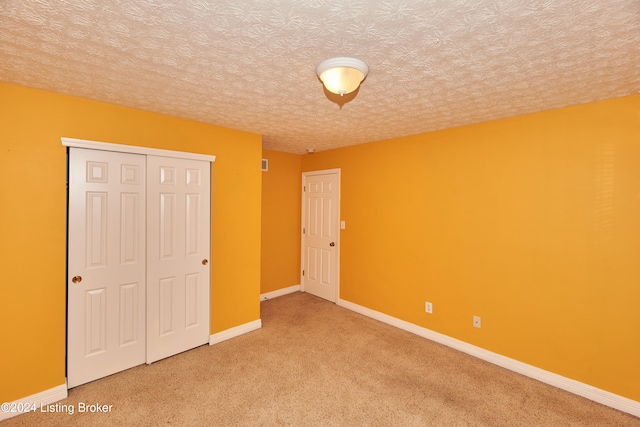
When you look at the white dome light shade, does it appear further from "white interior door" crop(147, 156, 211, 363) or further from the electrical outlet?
the electrical outlet

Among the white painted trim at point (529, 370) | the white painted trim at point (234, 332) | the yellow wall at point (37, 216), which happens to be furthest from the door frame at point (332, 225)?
the yellow wall at point (37, 216)

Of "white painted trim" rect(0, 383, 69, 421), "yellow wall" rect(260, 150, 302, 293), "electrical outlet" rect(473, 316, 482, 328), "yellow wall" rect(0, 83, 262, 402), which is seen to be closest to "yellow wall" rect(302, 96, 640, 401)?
"electrical outlet" rect(473, 316, 482, 328)

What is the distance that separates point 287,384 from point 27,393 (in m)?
2.05

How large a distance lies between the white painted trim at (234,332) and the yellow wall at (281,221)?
41.9 inches

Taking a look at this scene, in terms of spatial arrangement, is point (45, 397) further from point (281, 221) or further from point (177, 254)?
point (281, 221)

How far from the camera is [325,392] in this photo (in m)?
2.40

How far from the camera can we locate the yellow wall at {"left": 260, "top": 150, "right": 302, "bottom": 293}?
15.3 ft

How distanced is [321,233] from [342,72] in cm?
334

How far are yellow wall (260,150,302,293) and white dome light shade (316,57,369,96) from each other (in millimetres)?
3030

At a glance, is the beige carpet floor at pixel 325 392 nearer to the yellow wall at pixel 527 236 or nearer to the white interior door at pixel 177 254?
the white interior door at pixel 177 254

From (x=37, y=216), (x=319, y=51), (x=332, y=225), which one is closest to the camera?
(x=319, y=51)

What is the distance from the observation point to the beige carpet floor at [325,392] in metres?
2.10

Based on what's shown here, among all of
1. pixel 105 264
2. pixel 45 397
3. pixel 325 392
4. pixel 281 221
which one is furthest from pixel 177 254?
pixel 281 221

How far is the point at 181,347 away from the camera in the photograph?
117 inches
